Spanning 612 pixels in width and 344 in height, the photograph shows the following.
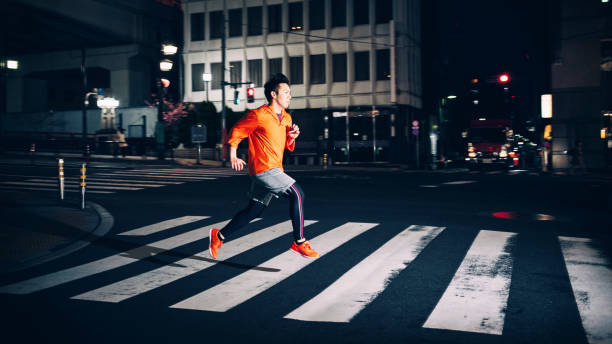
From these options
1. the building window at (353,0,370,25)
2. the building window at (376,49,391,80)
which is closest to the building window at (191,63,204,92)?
the building window at (353,0,370,25)

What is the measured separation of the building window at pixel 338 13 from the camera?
4231 cm

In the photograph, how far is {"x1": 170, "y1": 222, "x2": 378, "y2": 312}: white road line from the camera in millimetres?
4836

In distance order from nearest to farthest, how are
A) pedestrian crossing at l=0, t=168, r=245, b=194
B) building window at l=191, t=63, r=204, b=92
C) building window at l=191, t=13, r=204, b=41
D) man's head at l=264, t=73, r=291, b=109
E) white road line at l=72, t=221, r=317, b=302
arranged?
white road line at l=72, t=221, r=317, b=302 < man's head at l=264, t=73, r=291, b=109 < pedestrian crossing at l=0, t=168, r=245, b=194 < building window at l=191, t=63, r=204, b=92 < building window at l=191, t=13, r=204, b=41

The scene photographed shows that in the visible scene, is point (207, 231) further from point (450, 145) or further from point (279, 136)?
point (450, 145)

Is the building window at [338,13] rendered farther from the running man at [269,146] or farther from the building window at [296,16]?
the running man at [269,146]

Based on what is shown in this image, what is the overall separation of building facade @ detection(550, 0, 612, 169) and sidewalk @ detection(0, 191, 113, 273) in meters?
25.1

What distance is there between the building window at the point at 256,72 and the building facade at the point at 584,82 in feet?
75.6

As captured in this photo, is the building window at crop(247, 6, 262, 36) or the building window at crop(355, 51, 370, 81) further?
the building window at crop(247, 6, 262, 36)

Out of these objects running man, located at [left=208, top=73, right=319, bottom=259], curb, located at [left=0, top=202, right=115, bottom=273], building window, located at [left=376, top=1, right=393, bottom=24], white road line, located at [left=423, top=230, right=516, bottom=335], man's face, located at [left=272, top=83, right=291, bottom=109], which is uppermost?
building window, located at [left=376, top=1, right=393, bottom=24]

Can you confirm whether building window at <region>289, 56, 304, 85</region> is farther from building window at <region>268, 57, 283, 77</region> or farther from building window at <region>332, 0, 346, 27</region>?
building window at <region>332, 0, 346, 27</region>

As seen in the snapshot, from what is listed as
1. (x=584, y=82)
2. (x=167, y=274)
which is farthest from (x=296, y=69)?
(x=167, y=274)

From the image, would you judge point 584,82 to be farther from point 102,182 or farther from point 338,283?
point 338,283

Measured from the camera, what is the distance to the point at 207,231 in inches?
355

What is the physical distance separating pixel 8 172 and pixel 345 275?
2153 centimetres
